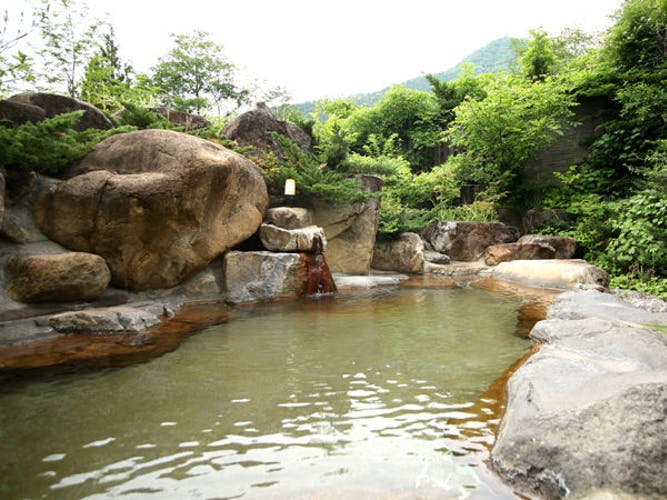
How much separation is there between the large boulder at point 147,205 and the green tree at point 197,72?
1867cm

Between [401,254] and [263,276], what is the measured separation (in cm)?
457

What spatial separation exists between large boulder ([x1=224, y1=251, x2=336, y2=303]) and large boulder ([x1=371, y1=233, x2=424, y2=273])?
3.87 m

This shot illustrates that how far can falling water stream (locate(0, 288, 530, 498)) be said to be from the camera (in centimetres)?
164

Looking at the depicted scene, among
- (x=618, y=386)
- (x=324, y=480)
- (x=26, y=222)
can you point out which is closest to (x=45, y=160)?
(x=26, y=222)

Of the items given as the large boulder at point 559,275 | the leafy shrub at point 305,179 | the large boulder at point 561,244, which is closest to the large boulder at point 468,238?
the large boulder at point 561,244

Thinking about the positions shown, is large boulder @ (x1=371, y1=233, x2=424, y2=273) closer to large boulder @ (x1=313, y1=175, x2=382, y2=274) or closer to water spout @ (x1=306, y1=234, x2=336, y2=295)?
large boulder @ (x1=313, y1=175, x2=382, y2=274)

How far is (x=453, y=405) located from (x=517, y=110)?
448 inches

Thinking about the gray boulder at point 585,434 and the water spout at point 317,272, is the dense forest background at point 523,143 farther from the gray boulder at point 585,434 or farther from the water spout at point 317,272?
the gray boulder at point 585,434

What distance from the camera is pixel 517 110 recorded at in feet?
37.3

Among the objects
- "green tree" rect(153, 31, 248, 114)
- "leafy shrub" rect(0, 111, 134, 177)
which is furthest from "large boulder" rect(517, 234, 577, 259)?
"green tree" rect(153, 31, 248, 114)

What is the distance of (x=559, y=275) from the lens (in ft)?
→ 23.8

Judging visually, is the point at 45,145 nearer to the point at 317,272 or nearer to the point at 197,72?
the point at 317,272

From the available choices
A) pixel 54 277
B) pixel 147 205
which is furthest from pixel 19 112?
pixel 54 277

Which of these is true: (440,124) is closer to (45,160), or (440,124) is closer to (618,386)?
(45,160)
